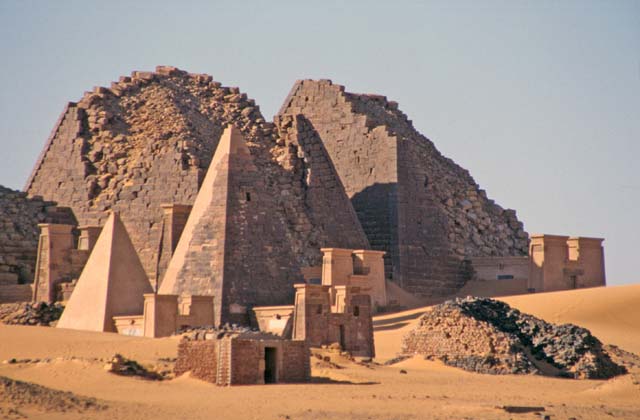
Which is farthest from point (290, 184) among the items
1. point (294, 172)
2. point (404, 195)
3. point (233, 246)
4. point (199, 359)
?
point (199, 359)

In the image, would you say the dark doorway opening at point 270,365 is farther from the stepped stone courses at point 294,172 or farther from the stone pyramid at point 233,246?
the stepped stone courses at point 294,172

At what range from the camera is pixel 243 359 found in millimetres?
24969

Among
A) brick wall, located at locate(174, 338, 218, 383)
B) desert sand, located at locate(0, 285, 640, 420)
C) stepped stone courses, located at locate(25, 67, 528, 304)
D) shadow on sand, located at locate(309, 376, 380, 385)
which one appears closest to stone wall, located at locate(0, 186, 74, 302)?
stepped stone courses, located at locate(25, 67, 528, 304)

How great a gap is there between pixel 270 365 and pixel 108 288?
7478 millimetres

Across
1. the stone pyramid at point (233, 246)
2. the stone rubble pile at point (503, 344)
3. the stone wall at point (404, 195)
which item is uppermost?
the stone wall at point (404, 195)

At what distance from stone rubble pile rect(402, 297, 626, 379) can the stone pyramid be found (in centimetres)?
356

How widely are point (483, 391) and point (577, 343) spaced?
14.0 ft

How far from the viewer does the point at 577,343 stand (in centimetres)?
2988

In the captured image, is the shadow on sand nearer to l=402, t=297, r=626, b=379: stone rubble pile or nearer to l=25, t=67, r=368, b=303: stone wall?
l=402, t=297, r=626, b=379: stone rubble pile

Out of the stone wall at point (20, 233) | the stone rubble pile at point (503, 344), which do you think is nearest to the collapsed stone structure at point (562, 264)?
the stone rubble pile at point (503, 344)

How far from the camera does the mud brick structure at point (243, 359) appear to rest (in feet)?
81.5

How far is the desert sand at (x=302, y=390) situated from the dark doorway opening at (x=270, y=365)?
66 centimetres

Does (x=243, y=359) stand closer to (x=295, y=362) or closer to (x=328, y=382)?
(x=295, y=362)

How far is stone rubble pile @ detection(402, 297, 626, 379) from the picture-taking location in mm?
29266
